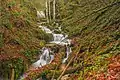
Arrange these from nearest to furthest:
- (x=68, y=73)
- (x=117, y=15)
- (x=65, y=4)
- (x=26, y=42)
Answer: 1. (x=117, y=15)
2. (x=68, y=73)
3. (x=26, y=42)
4. (x=65, y=4)

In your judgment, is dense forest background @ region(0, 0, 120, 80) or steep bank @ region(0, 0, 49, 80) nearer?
dense forest background @ region(0, 0, 120, 80)

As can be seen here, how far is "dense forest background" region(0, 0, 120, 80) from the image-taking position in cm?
675

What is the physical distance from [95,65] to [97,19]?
1.68 m

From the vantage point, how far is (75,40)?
44.2 feet

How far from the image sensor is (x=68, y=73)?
8586 millimetres

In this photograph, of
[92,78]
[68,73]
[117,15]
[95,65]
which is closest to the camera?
[117,15]

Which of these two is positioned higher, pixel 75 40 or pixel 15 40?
pixel 75 40

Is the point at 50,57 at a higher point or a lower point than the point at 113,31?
lower

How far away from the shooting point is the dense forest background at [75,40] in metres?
6.75

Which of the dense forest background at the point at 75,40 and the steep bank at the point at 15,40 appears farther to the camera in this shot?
the steep bank at the point at 15,40

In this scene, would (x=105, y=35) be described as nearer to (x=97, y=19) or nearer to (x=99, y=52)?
(x=99, y=52)

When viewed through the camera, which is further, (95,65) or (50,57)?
(50,57)

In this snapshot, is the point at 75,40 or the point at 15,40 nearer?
the point at 75,40


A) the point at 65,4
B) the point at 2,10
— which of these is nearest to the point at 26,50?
the point at 2,10
